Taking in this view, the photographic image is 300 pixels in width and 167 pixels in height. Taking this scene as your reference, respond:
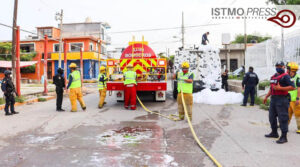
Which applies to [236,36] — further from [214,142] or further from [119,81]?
[214,142]

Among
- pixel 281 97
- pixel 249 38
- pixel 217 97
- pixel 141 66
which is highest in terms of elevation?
pixel 249 38

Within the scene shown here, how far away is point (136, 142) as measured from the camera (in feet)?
18.9

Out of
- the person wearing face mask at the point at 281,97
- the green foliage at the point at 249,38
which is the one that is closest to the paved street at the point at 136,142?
the person wearing face mask at the point at 281,97

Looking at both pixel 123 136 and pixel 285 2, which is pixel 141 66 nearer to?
pixel 123 136

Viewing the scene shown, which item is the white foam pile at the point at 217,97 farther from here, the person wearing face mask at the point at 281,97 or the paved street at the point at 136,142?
the person wearing face mask at the point at 281,97

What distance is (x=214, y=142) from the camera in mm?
5754

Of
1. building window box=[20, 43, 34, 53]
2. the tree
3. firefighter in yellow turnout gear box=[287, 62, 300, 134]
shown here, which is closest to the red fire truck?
firefighter in yellow turnout gear box=[287, 62, 300, 134]

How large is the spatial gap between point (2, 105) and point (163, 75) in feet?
21.2

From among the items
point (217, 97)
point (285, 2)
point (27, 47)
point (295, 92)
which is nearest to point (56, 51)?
point (27, 47)

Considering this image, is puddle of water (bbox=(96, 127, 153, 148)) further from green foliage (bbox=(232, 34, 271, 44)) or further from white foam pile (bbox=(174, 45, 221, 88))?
green foliage (bbox=(232, 34, 271, 44))

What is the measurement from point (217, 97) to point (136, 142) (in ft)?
24.7

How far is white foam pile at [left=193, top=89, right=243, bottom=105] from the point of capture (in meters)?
12.4

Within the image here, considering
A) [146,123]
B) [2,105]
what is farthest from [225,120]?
[2,105]

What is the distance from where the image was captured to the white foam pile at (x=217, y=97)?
1236cm
